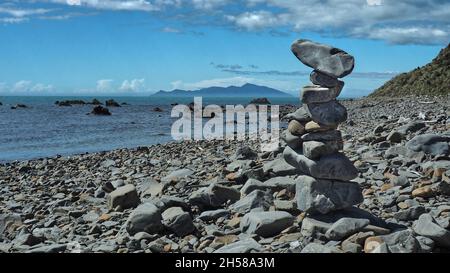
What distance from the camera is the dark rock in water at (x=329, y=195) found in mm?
8617

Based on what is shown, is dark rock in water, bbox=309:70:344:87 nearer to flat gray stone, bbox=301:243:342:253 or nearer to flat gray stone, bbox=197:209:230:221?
flat gray stone, bbox=301:243:342:253

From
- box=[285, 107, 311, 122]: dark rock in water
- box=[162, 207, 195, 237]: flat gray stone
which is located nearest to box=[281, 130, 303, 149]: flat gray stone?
box=[285, 107, 311, 122]: dark rock in water

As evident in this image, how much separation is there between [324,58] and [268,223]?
2851mm

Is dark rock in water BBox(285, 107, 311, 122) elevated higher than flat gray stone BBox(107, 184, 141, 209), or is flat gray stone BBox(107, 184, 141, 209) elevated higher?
dark rock in water BBox(285, 107, 311, 122)

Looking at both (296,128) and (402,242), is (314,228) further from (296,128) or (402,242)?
(296,128)

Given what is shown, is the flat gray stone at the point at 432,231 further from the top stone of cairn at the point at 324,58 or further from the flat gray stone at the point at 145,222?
the flat gray stone at the point at 145,222

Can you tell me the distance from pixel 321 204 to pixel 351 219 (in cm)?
61

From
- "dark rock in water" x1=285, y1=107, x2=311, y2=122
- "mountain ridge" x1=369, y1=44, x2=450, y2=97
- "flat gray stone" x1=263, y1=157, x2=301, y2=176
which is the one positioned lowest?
"flat gray stone" x1=263, y1=157, x2=301, y2=176

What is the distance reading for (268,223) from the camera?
344 inches

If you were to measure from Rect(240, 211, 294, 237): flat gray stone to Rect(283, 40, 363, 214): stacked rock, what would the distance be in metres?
Result: 0.40

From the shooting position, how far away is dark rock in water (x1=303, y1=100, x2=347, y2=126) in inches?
335

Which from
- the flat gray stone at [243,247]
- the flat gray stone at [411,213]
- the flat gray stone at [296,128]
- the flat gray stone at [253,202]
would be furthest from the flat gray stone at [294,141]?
the flat gray stone at [411,213]
